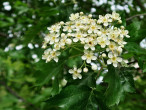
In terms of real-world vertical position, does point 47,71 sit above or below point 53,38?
below

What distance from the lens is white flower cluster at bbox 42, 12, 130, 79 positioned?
155cm

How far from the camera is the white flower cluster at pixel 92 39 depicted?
1550 mm

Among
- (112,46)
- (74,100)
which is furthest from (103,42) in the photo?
(74,100)

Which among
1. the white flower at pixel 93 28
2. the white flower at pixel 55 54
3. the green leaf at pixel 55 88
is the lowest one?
the green leaf at pixel 55 88

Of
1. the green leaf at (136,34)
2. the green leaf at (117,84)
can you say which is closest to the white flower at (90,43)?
the green leaf at (117,84)

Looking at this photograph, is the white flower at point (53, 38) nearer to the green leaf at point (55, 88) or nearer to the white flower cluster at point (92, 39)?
the white flower cluster at point (92, 39)

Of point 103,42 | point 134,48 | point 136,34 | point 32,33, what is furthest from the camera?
point 32,33

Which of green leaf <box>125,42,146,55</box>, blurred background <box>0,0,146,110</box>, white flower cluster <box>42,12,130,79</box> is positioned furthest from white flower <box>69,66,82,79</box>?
blurred background <box>0,0,146,110</box>

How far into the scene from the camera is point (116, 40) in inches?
61.9

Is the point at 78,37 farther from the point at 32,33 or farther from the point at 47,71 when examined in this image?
the point at 32,33

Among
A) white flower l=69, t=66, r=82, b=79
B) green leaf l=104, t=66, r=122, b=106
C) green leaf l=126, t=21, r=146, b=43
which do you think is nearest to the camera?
green leaf l=104, t=66, r=122, b=106

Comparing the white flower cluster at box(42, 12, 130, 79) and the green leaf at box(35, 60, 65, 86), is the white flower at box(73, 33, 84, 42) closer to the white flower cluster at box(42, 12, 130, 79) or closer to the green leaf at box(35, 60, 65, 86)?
the white flower cluster at box(42, 12, 130, 79)

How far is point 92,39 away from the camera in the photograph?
1.56m

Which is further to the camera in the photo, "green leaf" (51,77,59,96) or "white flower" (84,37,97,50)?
"green leaf" (51,77,59,96)
